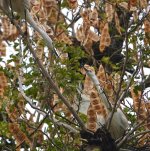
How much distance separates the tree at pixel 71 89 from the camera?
17.4 ft

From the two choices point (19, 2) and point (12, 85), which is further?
point (12, 85)

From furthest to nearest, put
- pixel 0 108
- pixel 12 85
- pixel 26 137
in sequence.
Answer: pixel 12 85 → pixel 0 108 → pixel 26 137

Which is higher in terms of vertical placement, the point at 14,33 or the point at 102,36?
the point at 14,33

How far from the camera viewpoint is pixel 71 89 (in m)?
5.76

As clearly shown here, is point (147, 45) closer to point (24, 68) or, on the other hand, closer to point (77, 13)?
point (77, 13)

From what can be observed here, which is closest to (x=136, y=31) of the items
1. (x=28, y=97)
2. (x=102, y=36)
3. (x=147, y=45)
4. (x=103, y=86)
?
(x=147, y=45)

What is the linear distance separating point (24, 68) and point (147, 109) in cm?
165

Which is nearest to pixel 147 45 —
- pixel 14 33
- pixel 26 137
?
pixel 14 33

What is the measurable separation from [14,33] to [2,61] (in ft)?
1.49

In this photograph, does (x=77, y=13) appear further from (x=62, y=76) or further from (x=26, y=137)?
(x=26, y=137)

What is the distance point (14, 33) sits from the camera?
6367mm

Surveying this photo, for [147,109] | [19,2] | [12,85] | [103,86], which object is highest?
[19,2]

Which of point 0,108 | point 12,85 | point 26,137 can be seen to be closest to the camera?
point 26,137

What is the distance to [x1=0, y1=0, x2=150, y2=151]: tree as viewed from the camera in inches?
208
